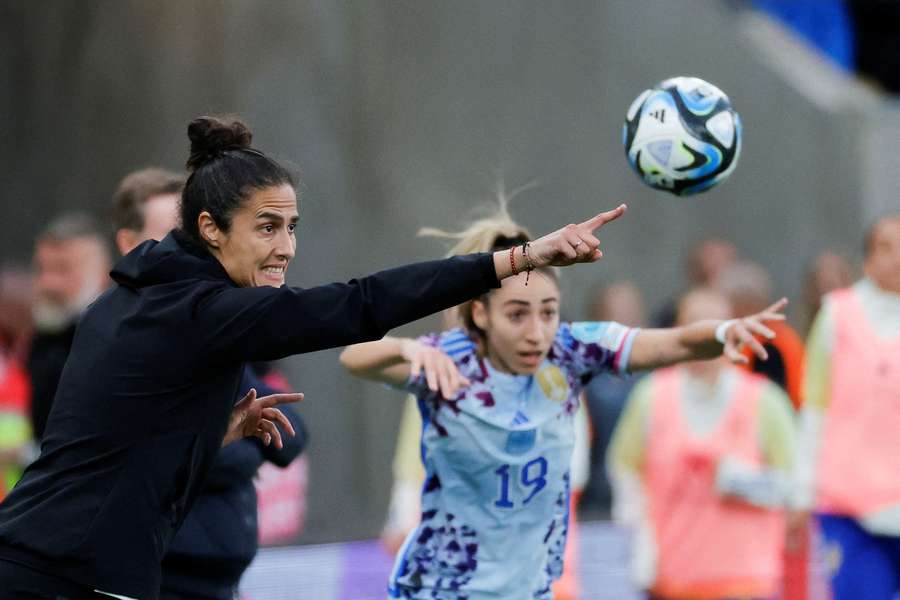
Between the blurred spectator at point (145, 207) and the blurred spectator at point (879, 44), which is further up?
the blurred spectator at point (879, 44)

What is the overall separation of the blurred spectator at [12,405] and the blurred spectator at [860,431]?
3.89 metres

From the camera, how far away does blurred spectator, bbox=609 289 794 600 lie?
804cm

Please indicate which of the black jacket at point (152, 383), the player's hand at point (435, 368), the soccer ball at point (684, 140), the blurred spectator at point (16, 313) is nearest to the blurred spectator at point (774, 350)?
the blurred spectator at point (16, 313)

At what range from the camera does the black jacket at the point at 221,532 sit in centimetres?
507

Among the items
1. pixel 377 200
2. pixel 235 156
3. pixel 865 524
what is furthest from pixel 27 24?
pixel 235 156

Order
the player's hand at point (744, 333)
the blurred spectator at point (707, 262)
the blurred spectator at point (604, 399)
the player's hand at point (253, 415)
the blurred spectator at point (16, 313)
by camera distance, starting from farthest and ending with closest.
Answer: the blurred spectator at point (707, 262), the blurred spectator at point (604, 399), the blurred spectator at point (16, 313), the player's hand at point (744, 333), the player's hand at point (253, 415)

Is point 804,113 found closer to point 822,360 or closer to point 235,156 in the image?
point 822,360

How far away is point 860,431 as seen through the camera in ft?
25.9

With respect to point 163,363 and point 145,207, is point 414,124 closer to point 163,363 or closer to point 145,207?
point 145,207

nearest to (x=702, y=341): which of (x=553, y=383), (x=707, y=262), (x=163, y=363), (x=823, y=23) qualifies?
(x=553, y=383)

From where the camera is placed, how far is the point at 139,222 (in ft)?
17.6

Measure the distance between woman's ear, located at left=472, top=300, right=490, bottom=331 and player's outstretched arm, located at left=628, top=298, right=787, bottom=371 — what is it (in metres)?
0.49

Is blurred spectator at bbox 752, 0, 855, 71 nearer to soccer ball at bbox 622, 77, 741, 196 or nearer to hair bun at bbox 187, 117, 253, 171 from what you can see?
soccer ball at bbox 622, 77, 741, 196

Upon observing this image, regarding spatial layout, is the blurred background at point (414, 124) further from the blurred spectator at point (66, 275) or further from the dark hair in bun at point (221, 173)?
the dark hair in bun at point (221, 173)
